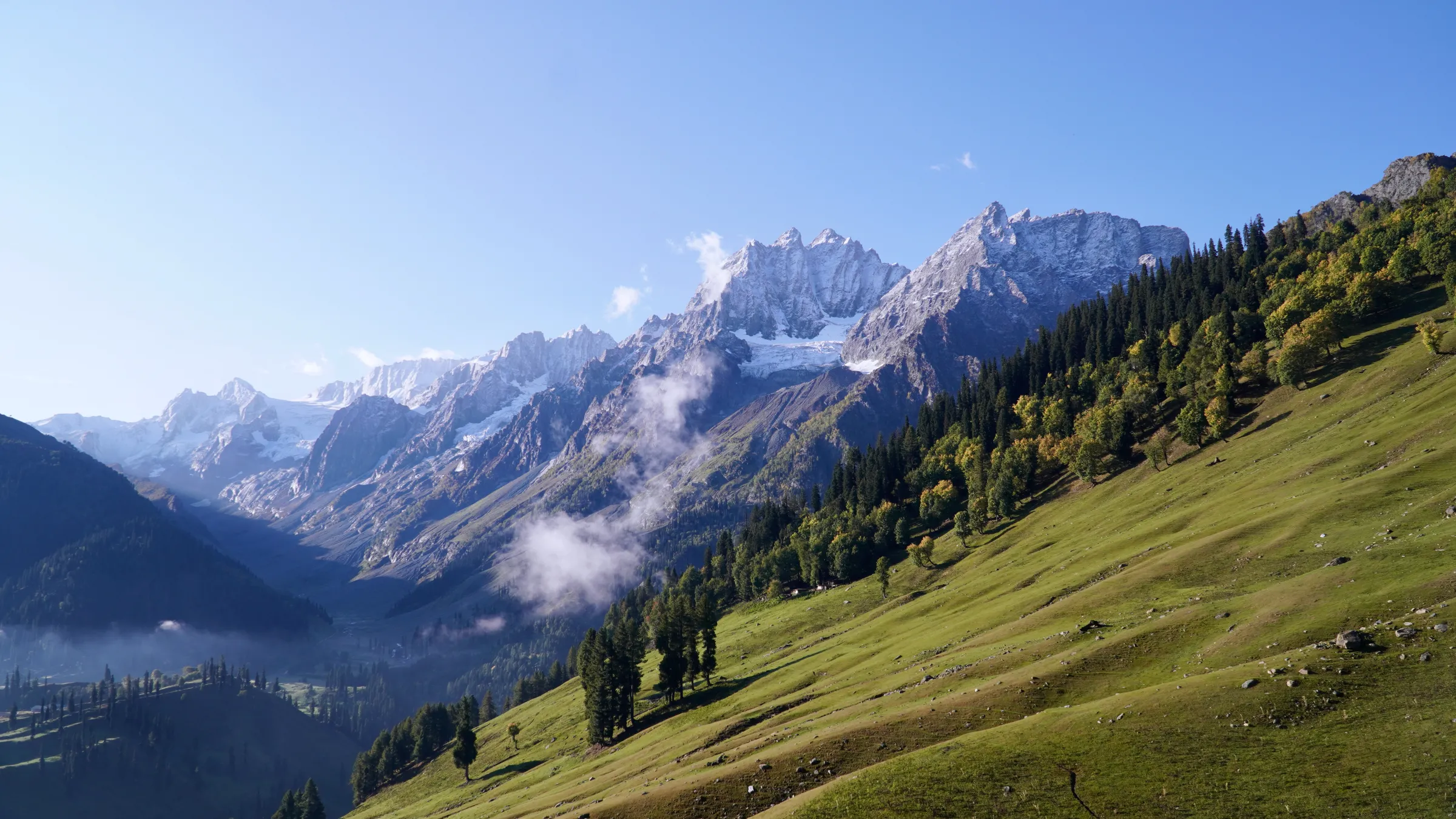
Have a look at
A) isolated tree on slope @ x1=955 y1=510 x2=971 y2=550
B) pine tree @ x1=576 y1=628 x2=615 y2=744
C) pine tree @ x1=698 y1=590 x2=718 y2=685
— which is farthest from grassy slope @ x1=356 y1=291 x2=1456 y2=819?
isolated tree on slope @ x1=955 y1=510 x2=971 y2=550

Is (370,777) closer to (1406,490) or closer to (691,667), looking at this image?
(691,667)

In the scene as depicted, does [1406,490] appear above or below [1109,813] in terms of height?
above

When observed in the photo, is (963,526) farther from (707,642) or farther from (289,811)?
(289,811)

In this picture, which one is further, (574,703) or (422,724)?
(422,724)

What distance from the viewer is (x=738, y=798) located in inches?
1875

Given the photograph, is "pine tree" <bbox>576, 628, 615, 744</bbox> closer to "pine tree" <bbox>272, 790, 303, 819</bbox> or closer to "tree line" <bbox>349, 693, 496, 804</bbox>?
"tree line" <bbox>349, 693, 496, 804</bbox>

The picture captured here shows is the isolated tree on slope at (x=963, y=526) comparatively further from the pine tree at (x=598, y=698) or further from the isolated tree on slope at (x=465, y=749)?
the isolated tree on slope at (x=465, y=749)

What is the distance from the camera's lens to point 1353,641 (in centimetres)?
4119

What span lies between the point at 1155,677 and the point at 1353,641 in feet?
37.1

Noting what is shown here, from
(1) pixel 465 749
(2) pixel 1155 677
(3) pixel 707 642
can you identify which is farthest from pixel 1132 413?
(1) pixel 465 749

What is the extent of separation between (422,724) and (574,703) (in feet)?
160

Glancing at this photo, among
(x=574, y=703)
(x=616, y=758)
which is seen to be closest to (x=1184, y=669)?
(x=616, y=758)

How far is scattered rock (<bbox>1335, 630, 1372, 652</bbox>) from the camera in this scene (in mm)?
41062

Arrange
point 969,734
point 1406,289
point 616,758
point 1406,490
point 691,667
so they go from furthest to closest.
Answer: point 1406,289, point 691,667, point 616,758, point 1406,490, point 969,734
